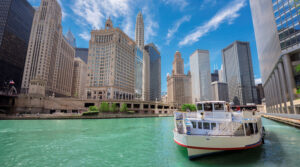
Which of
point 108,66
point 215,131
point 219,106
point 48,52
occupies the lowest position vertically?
point 215,131

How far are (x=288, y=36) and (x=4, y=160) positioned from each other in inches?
2464

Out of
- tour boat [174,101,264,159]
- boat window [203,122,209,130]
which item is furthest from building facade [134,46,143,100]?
boat window [203,122,209,130]

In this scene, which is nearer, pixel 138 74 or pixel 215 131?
pixel 215 131

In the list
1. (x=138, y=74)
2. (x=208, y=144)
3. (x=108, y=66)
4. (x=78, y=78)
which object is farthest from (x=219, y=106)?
(x=78, y=78)

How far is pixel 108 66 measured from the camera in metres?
114

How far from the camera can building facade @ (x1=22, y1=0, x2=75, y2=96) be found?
Answer: 378ft

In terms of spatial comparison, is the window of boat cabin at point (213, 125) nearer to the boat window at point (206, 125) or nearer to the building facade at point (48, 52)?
the boat window at point (206, 125)

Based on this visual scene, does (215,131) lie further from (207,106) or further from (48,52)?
(48,52)

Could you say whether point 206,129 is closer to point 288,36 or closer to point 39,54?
point 288,36

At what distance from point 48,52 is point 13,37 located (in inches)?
1066

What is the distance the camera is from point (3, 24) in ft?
353

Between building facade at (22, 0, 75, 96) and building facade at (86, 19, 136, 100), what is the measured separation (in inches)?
1416

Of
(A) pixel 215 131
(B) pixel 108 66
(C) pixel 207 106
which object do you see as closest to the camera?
(A) pixel 215 131

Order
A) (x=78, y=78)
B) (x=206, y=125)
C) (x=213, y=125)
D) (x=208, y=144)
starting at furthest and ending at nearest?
1. (x=78, y=78)
2. (x=206, y=125)
3. (x=213, y=125)
4. (x=208, y=144)
